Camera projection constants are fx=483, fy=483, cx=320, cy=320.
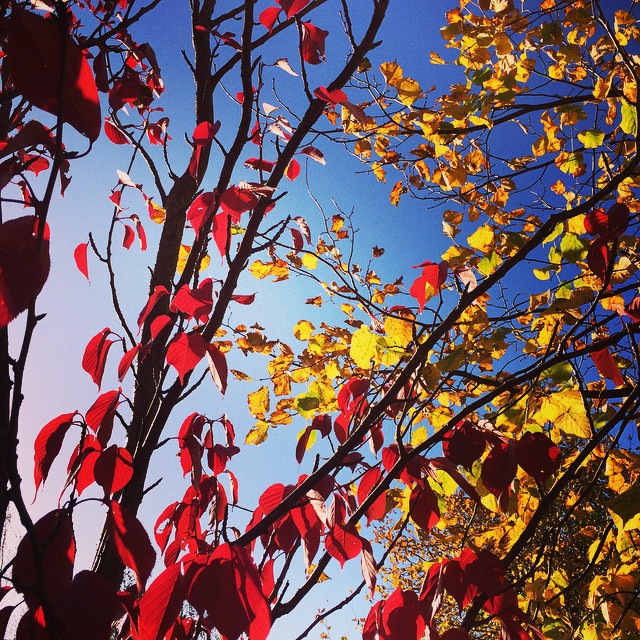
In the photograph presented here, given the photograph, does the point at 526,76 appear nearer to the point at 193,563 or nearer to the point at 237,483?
the point at 237,483

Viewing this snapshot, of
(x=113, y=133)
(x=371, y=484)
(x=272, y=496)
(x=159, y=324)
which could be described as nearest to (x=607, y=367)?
(x=371, y=484)

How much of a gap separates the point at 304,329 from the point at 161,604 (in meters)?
2.44

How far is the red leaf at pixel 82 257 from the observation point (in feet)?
4.84

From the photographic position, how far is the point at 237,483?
165 centimetres

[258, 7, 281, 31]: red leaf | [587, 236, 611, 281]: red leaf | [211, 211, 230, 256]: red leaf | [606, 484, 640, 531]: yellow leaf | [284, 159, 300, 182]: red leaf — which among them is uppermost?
[258, 7, 281, 31]: red leaf

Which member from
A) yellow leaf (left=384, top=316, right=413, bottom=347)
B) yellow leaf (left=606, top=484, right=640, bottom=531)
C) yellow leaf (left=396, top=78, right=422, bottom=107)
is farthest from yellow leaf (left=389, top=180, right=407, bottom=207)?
yellow leaf (left=606, top=484, right=640, bottom=531)

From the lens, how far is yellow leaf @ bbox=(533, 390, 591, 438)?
1775 mm

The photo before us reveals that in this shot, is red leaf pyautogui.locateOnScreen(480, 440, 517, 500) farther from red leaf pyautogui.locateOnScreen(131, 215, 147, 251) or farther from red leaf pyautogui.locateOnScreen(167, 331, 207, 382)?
red leaf pyautogui.locateOnScreen(131, 215, 147, 251)

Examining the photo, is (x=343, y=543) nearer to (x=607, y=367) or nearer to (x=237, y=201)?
(x=237, y=201)

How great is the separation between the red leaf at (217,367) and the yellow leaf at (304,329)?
6.81 feet

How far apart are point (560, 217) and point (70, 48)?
1.11 metres

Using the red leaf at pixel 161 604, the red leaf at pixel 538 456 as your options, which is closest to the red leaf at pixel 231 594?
the red leaf at pixel 161 604

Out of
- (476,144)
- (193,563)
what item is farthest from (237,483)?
(476,144)

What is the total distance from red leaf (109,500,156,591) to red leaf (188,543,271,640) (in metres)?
0.10
